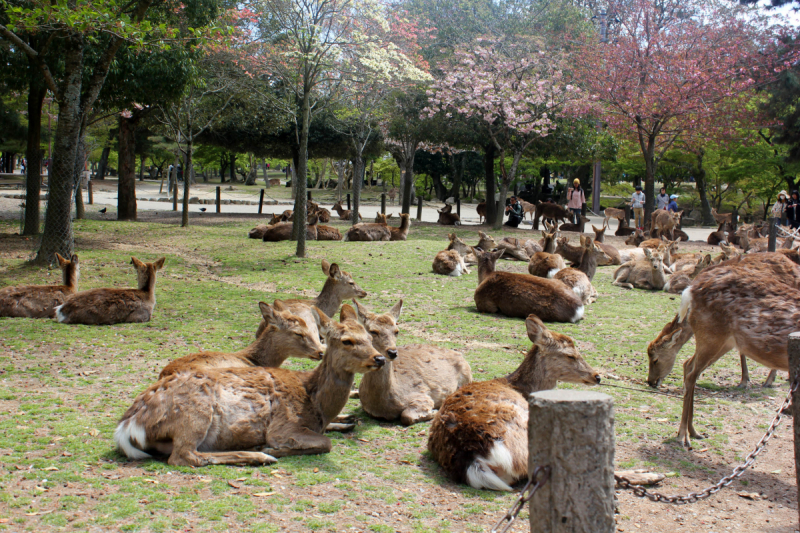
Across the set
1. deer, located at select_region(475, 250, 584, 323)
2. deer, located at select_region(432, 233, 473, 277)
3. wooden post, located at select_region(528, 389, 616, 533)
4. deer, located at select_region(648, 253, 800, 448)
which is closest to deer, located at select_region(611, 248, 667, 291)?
deer, located at select_region(432, 233, 473, 277)

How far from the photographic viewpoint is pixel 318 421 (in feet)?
15.2

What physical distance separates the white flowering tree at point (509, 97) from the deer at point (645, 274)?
9.87 metres

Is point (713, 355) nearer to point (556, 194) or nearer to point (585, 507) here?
point (585, 507)

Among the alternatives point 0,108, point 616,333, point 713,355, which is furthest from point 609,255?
point 0,108

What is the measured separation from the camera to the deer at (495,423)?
4.00 m

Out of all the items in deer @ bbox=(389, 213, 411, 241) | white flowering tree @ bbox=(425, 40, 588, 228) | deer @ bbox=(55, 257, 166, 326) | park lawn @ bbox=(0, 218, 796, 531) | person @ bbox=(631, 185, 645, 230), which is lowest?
park lawn @ bbox=(0, 218, 796, 531)

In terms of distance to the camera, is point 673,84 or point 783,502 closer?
point 783,502

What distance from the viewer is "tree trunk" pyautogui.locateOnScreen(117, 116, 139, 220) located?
70.4ft

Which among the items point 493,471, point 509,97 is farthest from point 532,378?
point 509,97

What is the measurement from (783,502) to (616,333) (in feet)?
15.0

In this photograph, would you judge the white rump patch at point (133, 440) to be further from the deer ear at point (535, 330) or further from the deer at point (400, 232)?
the deer at point (400, 232)

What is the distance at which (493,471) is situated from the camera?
13.0ft

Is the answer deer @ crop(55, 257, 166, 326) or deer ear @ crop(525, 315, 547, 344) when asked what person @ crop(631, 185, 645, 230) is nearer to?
deer @ crop(55, 257, 166, 326)

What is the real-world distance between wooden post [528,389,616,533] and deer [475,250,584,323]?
653 centimetres
